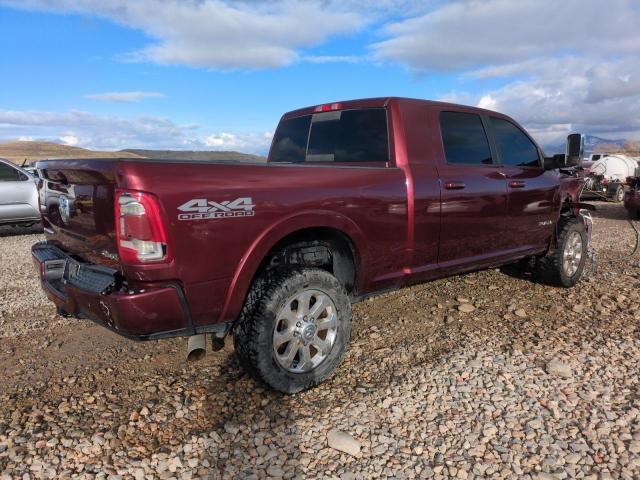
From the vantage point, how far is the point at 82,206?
9.41 feet

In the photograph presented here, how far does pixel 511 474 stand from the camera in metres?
2.41

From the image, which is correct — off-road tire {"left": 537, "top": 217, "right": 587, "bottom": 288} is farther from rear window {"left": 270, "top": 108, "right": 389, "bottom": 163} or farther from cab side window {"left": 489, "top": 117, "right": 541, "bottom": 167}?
rear window {"left": 270, "top": 108, "right": 389, "bottom": 163}

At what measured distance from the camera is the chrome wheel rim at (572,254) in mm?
5414

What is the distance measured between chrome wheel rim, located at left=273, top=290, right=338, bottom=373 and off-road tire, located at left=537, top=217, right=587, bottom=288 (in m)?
3.19

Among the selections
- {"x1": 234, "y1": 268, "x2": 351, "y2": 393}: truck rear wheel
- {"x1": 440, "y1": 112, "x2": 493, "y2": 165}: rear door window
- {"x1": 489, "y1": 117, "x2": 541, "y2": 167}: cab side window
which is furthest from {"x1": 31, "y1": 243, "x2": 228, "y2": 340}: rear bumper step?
{"x1": 489, "y1": 117, "x2": 541, "y2": 167}: cab side window

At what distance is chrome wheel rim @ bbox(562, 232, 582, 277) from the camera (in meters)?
5.41

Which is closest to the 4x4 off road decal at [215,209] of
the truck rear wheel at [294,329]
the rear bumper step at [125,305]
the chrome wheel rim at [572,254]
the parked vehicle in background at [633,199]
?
the rear bumper step at [125,305]

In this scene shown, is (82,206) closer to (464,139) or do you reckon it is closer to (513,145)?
(464,139)

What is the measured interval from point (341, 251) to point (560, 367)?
1788mm

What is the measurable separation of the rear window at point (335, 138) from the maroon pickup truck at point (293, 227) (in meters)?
0.01

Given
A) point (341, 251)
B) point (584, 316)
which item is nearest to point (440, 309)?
point (584, 316)

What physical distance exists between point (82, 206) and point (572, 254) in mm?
5041

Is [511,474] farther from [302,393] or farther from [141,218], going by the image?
[141,218]

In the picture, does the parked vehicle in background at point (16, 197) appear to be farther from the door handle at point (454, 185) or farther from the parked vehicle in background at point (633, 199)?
the parked vehicle in background at point (633, 199)
